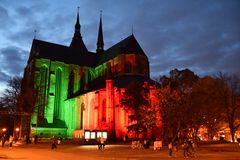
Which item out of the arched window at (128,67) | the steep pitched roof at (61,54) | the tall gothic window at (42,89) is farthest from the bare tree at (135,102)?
the steep pitched roof at (61,54)

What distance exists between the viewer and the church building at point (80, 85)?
2185 inches

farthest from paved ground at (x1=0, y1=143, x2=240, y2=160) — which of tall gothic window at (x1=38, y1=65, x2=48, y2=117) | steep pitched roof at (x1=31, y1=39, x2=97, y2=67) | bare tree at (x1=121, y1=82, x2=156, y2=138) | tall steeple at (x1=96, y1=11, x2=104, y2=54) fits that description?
tall steeple at (x1=96, y1=11, x2=104, y2=54)

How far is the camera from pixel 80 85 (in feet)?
247

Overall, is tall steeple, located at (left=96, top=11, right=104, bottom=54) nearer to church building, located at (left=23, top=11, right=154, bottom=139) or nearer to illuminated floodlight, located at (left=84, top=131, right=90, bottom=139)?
church building, located at (left=23, top=11, right=154, bottom=139)

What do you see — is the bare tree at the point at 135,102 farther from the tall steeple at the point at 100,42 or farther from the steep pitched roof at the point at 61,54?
the tall steeple at the point at 100,42

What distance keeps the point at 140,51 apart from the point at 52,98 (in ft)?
83.8

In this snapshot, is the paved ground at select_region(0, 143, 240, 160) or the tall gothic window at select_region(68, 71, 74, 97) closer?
the paved ground at select_region(0, 143, 240, 160)

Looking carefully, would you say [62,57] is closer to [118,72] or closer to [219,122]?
[118,72]

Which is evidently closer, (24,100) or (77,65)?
(24,100)

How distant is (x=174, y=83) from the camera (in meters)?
47.0

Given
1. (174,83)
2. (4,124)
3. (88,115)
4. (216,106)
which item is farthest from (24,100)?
(216,106)

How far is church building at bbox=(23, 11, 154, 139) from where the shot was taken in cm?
5550

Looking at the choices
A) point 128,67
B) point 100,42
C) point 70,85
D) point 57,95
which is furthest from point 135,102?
point 100,42

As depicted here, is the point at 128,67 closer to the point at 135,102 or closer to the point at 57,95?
the point at 135,102
